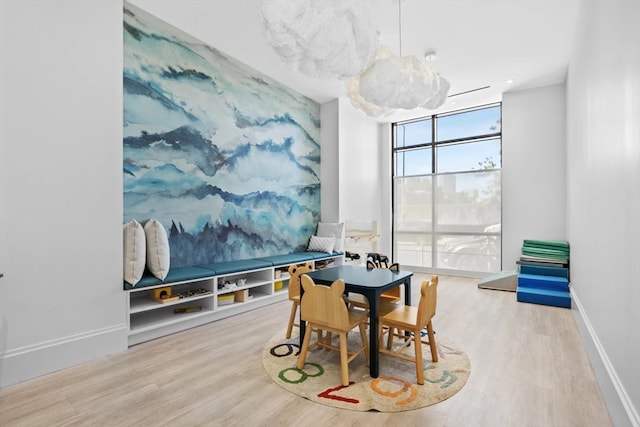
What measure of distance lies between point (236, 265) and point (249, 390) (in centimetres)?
194

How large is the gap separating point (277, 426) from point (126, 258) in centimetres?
203

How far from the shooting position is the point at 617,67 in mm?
1937

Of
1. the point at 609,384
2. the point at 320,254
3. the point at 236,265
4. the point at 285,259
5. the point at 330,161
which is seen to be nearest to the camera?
the point at 609,384

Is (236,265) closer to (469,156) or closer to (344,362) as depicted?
(344,362)

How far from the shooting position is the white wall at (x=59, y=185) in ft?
7.43

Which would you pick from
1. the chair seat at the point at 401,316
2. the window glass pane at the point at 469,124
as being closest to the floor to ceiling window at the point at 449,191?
the window glass pane at the point at 469,124

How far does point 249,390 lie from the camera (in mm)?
2180

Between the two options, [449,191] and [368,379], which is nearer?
[368,379]

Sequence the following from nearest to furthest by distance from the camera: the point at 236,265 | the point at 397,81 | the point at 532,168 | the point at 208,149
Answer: the point at 397,81, the point at 236,265, the point at 208,149, the point at 532,168

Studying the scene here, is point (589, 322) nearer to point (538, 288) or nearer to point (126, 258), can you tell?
point (538, 288)

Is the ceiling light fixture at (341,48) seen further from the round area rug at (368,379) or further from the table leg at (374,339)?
the round area rug at (368,379)

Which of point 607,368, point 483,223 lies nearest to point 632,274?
point 607,368

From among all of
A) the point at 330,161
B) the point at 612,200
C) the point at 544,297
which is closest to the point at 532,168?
the point at 544,297

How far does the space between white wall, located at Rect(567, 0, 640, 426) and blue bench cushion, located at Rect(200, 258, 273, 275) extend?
10.9 feet
